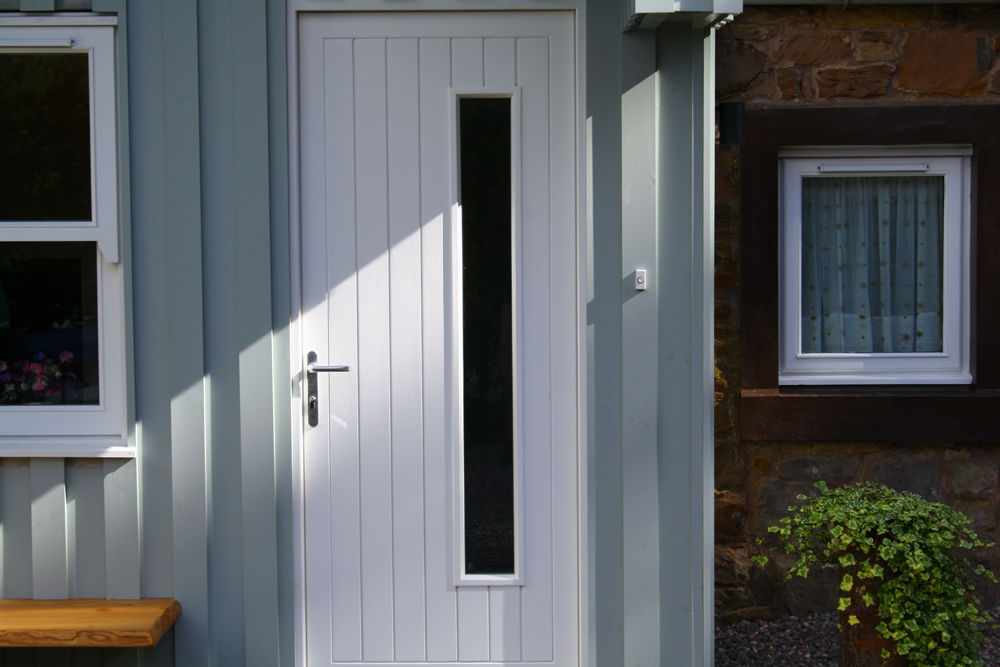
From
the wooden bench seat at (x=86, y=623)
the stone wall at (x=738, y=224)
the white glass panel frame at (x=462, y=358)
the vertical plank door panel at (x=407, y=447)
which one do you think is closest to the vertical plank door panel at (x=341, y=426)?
the vertical plank door panel at (x=407, y=447)

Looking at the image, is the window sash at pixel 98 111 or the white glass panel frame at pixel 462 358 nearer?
the window sash at pixel 98 111

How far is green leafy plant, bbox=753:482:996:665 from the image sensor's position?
10.5 feet

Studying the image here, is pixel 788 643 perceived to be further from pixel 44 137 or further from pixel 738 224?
pixel 44 137

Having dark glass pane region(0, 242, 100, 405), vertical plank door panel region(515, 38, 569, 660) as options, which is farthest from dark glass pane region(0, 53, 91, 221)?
vertical plank door panel region(515, 38, 569, 660)

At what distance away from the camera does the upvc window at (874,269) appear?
4266 mm

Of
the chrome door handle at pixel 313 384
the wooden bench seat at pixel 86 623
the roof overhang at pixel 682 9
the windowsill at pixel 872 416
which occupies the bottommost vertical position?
the wooden bench seat at pixel 86 623

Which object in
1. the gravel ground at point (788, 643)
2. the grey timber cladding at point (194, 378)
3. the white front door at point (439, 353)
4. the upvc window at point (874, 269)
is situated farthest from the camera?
the upvc window at point (874, 269)

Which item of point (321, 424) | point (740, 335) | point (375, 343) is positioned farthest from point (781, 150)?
point (321, 424)

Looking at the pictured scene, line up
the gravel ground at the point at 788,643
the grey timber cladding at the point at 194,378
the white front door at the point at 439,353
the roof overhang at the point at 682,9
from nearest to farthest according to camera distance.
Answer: the roof overhang at the point at 682,9
the grey timber cladding at the point at 194,378
the white front door at the point at 439,353
the gravel ground at the point at 788,643

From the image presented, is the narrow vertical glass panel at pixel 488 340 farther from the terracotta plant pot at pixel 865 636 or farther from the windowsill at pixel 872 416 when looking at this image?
the windowsill at pixel 872 416

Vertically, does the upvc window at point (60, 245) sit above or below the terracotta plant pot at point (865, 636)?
above

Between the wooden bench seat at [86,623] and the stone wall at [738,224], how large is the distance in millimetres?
2517

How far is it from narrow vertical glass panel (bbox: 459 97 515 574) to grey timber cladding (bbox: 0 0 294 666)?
0.65 meters

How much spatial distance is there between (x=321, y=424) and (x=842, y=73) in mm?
2796
